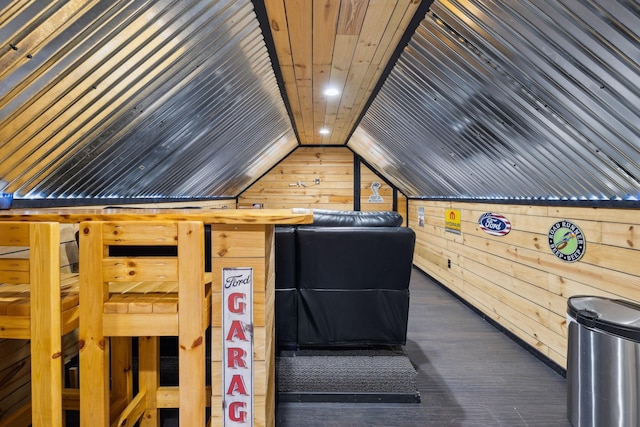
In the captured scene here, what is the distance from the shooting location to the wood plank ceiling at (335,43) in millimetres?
1808

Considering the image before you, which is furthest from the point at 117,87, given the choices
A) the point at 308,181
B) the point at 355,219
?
the point at 308,181

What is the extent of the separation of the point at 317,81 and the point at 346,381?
7.84ft

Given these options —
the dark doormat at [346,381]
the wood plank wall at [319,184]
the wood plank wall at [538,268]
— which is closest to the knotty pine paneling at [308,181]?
the wood plank wall at [319,184]

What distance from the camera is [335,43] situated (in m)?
2.21

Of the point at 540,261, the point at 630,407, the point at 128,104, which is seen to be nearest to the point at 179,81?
the point at 128,104

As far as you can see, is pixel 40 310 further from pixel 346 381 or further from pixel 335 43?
pixel 335 43

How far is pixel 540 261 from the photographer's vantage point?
2684mm

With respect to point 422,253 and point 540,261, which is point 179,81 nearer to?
point 540,261

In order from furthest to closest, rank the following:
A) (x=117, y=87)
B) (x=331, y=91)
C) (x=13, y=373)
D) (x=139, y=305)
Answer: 1. (x=331, y=91)
2. (x=13, y=373)
3. (x=117, y=87)
4. (x=139, y=305)

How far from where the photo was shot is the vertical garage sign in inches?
49.8

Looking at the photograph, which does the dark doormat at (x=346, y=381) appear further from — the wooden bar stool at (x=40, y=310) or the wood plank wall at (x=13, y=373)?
the wood plank wall at (x=13, y=373)

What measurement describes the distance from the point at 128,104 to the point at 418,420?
246 centimetres

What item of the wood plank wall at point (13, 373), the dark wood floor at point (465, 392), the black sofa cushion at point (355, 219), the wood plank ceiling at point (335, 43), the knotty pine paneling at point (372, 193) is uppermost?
the wood plank ceiling at point (335, 43)

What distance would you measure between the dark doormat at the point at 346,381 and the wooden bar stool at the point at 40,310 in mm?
1307
